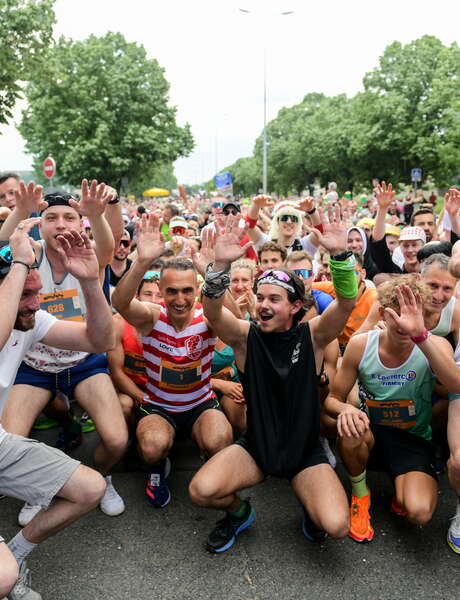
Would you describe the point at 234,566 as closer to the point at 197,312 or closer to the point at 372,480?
the point at 372,480

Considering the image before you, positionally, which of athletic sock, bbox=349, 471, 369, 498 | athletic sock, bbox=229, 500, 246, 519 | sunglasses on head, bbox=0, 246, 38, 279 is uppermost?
sunglasses on head, bbox=0, 246, 38, 279

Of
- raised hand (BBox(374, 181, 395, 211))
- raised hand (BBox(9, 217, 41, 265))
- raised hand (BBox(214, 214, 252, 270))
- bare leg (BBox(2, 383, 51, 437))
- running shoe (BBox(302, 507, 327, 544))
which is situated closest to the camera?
raised hand (BBox(9, 217, 41, 265))

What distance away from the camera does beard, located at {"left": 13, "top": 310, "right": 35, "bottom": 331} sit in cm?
278

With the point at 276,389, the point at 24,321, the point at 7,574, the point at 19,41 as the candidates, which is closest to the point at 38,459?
the point at 7,574

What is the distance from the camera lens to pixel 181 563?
3037 millimetres

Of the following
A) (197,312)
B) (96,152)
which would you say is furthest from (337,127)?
(197,312)

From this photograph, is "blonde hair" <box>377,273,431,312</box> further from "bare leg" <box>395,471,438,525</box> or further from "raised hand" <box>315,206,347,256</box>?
"bare leg" <box>395,471,438,525</box>

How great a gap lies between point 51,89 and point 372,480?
107ft

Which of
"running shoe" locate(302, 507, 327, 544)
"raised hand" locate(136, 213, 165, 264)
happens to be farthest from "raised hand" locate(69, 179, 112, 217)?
"running shoe" locate(302, 507, 327, 544)

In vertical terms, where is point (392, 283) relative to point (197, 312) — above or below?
above

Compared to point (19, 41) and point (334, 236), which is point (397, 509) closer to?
point (334, 236)

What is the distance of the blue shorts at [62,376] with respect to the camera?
3709mm

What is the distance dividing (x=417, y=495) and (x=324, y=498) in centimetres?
61

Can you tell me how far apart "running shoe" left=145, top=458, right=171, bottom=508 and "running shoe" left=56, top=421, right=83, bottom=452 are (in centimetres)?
112
